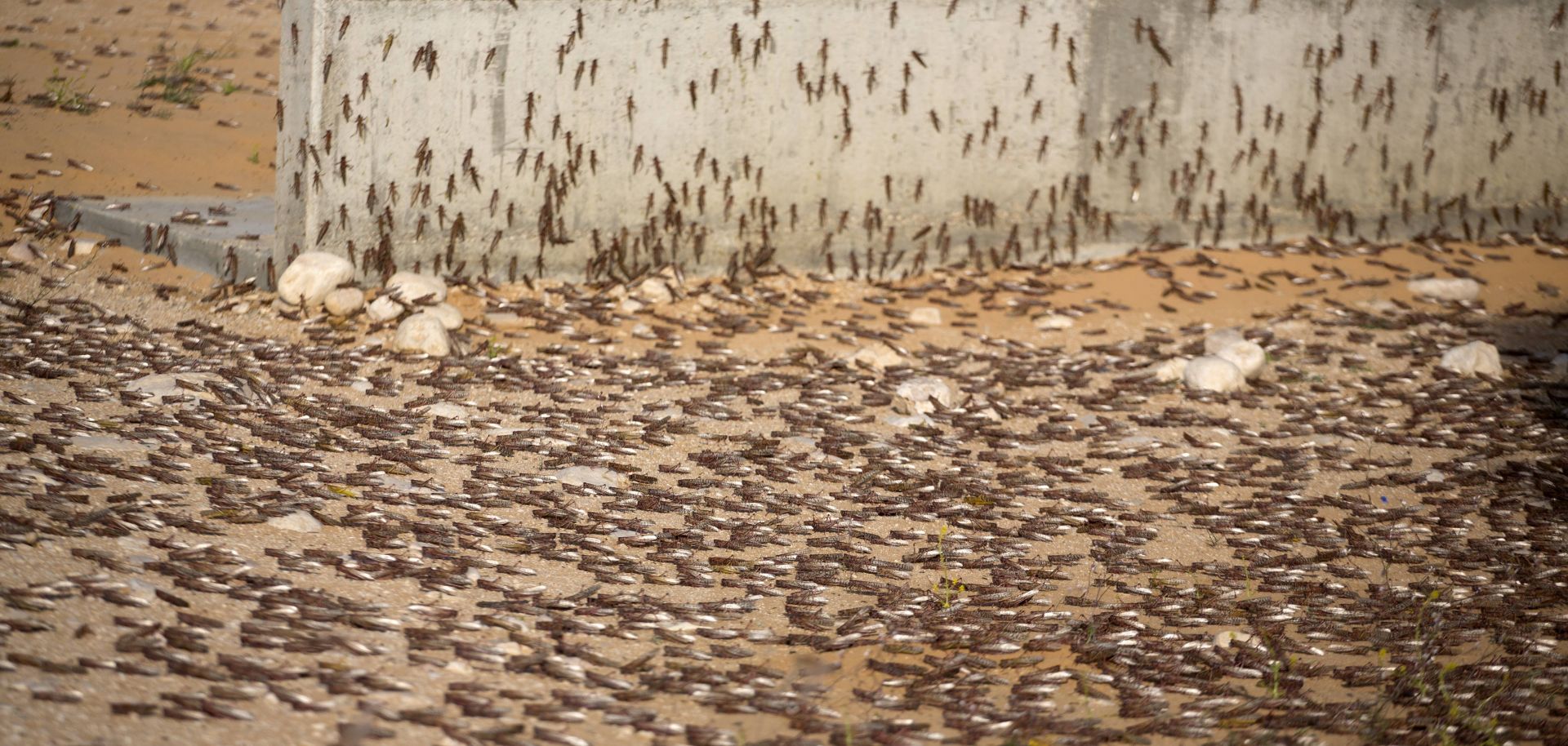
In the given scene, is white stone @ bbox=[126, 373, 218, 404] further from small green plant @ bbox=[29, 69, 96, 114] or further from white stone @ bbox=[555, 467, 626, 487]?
small green plant @ bbox=[29, 69, 96, 114]

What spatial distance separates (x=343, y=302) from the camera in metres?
8.09

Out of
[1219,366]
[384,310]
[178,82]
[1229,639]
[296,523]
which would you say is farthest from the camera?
[178,82]

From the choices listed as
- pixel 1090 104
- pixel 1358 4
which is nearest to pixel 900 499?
pixel 1090 104

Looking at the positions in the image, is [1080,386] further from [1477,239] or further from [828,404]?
[1477,239]

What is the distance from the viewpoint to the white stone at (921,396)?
24.9ft

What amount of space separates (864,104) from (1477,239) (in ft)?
17.8

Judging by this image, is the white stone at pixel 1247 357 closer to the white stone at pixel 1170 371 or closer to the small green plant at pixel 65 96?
the white stone at pixel 1170 371

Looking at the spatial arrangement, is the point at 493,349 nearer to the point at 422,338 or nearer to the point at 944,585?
the point at 422,338

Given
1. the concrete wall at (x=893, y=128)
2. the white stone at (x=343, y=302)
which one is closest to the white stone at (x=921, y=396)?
the concrete wall at (x=893, y=128)

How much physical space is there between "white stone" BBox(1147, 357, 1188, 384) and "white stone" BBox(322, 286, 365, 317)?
5.08 m

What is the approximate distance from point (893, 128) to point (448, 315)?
3.51 m

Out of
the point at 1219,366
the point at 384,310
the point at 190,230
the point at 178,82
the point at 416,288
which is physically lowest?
the point at 1219,366

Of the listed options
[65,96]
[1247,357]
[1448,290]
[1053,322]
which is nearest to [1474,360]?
[1247,357]

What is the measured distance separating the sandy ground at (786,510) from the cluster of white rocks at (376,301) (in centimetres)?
14
